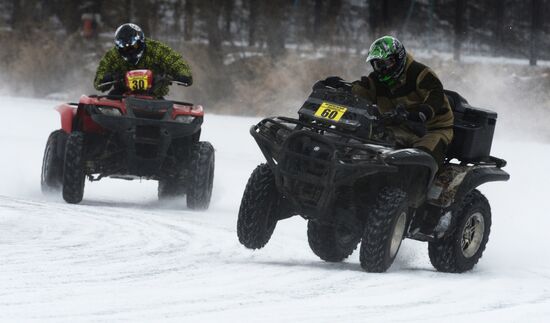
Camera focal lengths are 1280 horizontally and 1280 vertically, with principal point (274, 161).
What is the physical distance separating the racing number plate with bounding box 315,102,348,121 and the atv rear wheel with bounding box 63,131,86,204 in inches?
203

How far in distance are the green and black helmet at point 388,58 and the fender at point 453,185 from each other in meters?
0.88

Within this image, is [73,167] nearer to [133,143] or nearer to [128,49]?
[133,143]

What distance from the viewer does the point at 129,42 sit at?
14625 millimetres

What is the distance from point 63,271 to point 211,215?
5495 millimetres

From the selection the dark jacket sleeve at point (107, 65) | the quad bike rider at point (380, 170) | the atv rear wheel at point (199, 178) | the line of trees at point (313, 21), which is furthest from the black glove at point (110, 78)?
the line of trees at point (313, 21)

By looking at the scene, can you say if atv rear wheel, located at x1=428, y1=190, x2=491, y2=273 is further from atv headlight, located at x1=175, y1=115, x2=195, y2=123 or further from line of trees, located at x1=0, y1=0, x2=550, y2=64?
line of trees, located at x1=0, y1=0, x2=550, y2=64

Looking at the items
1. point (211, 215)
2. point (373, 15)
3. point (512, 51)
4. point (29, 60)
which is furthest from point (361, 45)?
point (211, 215)

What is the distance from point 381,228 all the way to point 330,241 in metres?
1.24

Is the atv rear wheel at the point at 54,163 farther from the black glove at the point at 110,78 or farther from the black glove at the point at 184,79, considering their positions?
the black glove at the point at 184,79

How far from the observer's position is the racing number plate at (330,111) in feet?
31.1

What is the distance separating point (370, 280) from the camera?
895 cm

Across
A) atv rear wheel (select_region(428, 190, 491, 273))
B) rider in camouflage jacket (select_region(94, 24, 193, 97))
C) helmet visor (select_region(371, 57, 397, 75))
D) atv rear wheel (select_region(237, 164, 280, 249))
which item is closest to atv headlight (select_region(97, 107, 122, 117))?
rider in camouflage jacket (select_region(94, 24, 193, 97))

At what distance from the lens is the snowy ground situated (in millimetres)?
7281

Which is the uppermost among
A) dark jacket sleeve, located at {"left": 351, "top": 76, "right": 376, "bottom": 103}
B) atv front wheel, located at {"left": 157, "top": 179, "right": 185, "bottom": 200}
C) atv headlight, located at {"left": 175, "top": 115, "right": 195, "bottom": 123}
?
dark jacket sleeve, located at {"left": 351, "top": 76, "right": 376, "bottom": 103}
